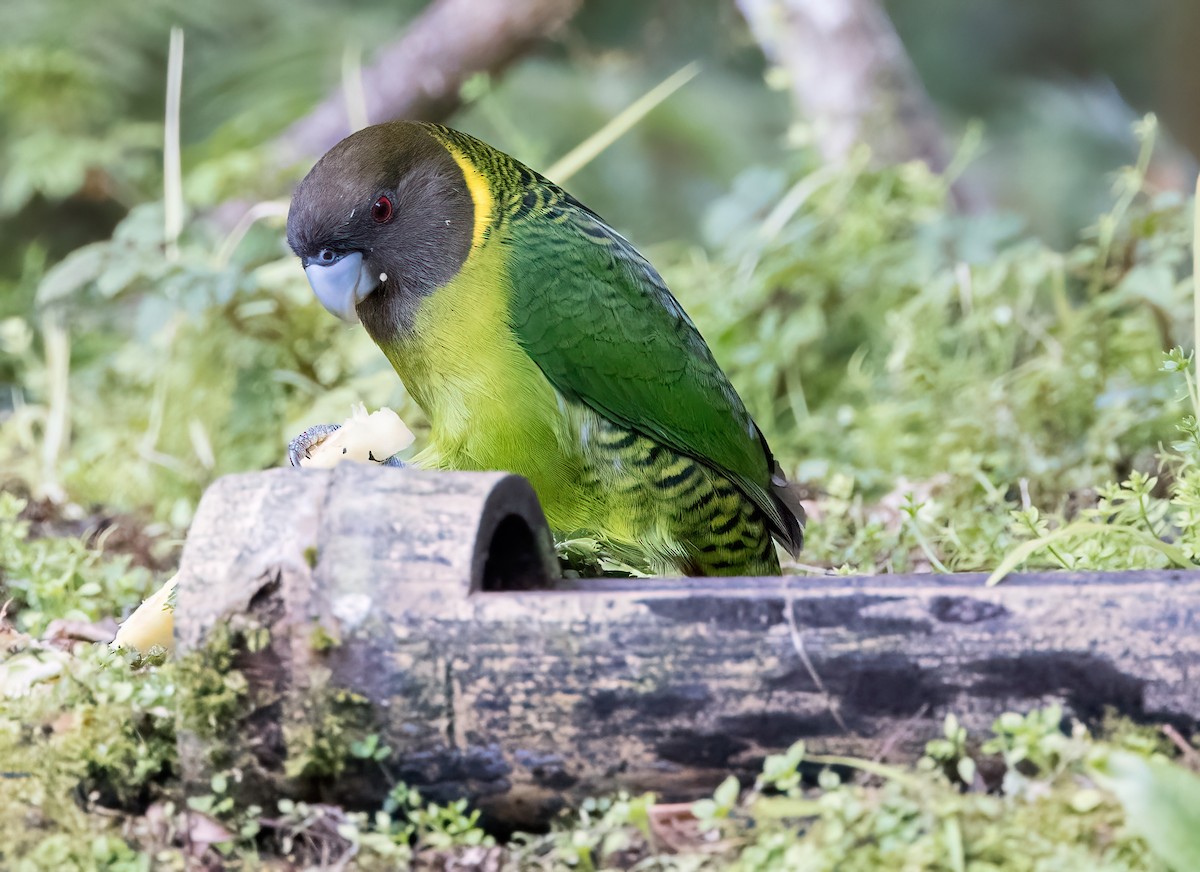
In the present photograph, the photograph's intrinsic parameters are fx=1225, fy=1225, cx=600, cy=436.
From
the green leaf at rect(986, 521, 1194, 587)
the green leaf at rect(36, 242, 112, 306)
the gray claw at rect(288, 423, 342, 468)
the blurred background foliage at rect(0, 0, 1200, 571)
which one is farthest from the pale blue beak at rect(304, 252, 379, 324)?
the green leaf at rect(36, 242, 112, 306)

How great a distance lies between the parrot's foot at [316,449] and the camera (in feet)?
8.21

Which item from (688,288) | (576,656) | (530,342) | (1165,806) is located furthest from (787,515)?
(688,288)

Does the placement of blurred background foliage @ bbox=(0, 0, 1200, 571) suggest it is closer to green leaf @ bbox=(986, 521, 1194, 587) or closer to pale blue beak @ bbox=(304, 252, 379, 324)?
green leaf @ bbox=(986, 521, 1194, 587)

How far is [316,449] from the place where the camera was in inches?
102

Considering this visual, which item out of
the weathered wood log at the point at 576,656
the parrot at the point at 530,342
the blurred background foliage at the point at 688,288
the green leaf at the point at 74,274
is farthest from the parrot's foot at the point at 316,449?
the green leaf at the point at 74,274

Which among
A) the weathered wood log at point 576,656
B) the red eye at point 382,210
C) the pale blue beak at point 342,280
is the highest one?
the red eye at point 382,210

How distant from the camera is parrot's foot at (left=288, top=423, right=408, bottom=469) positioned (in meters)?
2.50

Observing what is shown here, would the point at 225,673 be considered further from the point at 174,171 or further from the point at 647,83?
the point at 647,83

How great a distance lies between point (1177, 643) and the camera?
1643 millimetres

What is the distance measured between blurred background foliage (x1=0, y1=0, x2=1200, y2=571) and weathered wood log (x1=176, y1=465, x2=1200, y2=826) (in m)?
0.56

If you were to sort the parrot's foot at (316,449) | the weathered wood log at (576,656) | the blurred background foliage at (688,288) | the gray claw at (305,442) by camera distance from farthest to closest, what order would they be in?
the blurred background foliage at (688,288) < the gray claw at (305,442) < the parrot's foot at (316,449) < the weathered wood log at (576,656)

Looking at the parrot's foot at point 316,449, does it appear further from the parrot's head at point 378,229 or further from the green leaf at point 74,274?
the green leaf at point 74,274

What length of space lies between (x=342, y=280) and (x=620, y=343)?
63cm

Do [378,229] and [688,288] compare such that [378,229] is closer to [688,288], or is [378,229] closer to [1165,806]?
[1165,806]
